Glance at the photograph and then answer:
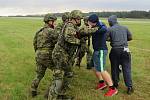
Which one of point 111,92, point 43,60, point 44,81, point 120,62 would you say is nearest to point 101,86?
point 111,92

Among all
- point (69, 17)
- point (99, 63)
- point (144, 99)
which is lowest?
point (144, 99)

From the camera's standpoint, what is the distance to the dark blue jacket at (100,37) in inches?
413

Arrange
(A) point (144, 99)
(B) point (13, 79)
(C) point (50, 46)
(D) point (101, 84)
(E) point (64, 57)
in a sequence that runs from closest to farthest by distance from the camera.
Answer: (E) point (64, 57)
(C) point (50, 46)
(A) point (144, 99)
(D) point (101, 84)
(B) point (13, 79)

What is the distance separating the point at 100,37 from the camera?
34.8ft

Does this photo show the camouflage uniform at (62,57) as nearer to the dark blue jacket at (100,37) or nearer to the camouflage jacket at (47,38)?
the camouflage jacket at (47,38)

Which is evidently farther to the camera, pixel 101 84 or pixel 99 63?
pixel 101 84

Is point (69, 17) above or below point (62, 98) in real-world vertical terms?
above

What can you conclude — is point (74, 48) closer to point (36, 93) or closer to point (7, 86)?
point (36, 93)

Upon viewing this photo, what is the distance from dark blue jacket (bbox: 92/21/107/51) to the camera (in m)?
10.5

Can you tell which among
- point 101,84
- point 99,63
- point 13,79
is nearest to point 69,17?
point 99,63

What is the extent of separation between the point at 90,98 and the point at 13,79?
3.09 m

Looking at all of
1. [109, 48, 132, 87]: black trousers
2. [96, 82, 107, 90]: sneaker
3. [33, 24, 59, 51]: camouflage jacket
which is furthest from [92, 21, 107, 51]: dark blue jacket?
[96, 82, 107, 90]: sneaker

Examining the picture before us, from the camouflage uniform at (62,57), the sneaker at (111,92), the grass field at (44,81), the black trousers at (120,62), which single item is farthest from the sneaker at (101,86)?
the camouflage uniform at (62,57)

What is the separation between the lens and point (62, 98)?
1021 cm
